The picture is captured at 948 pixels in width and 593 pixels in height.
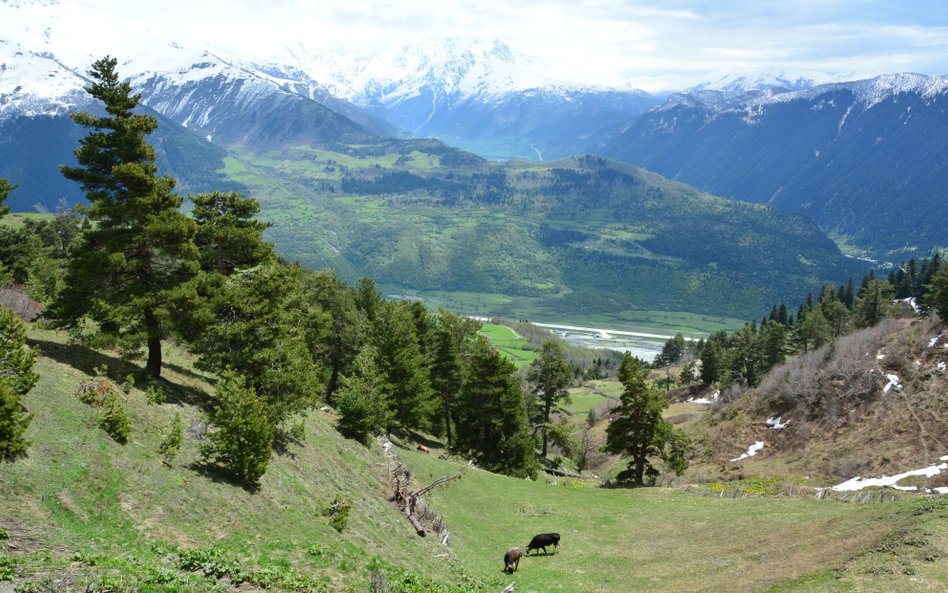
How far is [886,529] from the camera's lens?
23656 mm

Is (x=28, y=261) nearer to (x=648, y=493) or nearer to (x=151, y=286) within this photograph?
(x=151, y=286)

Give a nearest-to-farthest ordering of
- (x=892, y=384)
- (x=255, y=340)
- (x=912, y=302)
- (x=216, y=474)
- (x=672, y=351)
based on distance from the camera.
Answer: (x=216, y=474), (x=255, y=340), (x=892, y=384), (x=912, y=302), (x=672, y=351)

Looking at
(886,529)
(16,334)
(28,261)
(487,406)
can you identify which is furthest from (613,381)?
(16,334)

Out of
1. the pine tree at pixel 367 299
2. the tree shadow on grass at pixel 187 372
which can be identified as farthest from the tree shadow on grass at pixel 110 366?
the pine tree at pixel 367 299

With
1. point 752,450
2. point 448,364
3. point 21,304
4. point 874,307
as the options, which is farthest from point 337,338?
point 874,307

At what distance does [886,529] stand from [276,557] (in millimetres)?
23144

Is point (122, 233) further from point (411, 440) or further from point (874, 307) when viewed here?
point (874, 307)

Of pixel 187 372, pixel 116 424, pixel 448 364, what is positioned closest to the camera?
pixel 116 424

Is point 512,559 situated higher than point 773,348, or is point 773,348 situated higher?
point 512,559

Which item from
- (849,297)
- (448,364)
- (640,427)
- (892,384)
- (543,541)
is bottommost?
(640,427)

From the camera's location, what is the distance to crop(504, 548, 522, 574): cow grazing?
91.8 feet

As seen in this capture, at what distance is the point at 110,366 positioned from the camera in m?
30.1

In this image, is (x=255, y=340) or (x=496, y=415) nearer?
(x=255, y=340)

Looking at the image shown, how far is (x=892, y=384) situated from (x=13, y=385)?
80.3m
